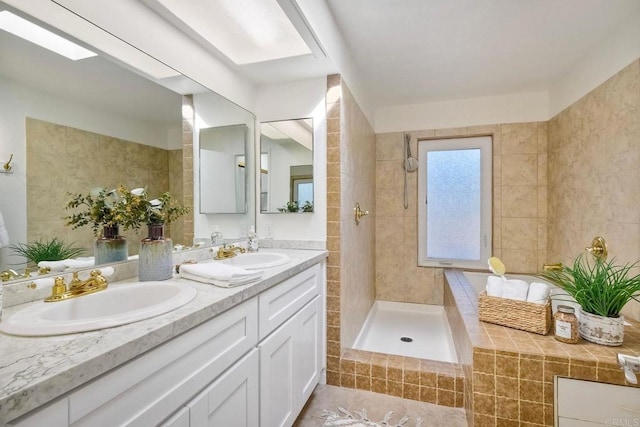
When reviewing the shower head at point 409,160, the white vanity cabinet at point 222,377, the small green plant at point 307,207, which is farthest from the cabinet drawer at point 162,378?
the shower head at point 409,160

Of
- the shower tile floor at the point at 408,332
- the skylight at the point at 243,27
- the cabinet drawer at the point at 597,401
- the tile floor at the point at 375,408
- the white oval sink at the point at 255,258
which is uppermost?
the skylight at the point at 243,27

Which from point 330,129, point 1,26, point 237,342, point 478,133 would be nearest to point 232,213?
point 330,129

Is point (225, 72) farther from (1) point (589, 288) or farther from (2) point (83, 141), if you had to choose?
(1) point (589, 288)

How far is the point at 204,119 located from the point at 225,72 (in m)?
0.40

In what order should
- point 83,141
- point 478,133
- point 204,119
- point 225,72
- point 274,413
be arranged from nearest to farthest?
1. point 83,141
2. point 274,413
3. point 204,119
4. point 225,72
5. point 478,133

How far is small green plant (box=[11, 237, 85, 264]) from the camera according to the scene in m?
0.95

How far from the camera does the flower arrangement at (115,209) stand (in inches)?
43.2

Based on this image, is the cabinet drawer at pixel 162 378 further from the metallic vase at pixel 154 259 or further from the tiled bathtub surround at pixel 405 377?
the tiled bathtub surround at pixel 405 377

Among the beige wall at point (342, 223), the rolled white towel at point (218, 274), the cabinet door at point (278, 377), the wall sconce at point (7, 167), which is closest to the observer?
the wall sconce at point (7, 167)

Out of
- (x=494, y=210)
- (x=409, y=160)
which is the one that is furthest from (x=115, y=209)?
(x=494, y=210)

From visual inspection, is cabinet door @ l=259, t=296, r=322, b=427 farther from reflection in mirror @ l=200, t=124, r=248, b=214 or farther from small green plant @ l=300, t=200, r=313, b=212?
reflection in mirror @ l=200, t=124, r=248, b=214

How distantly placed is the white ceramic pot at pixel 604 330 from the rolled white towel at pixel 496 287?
0.37 m

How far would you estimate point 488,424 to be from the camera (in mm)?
1346

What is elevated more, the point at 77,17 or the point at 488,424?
the point at 77,17
